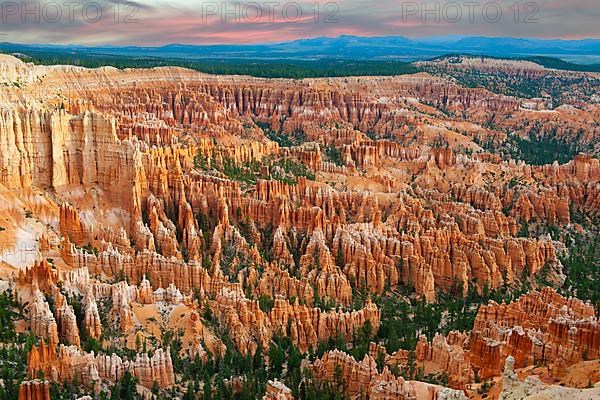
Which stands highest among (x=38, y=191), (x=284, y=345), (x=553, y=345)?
(x=38, y=191)

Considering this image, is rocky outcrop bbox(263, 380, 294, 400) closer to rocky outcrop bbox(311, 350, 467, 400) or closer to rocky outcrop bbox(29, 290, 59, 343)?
rocky outcrop bbox(311, 350, 467, 400)

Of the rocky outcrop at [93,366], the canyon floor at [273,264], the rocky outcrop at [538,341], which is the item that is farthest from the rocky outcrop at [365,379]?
the rocky outcrop at [93,366]

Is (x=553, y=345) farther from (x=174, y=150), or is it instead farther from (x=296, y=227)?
(x=174, y=150)

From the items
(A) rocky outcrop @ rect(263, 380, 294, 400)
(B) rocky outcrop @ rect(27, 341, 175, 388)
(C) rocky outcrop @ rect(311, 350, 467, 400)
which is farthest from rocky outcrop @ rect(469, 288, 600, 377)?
(B) rocky outcrop @ rect(27, 341, 175, 388)

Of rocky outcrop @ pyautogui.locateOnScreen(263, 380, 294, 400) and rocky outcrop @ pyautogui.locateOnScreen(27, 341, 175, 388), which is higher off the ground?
rocky outcrop @ pyautogui.locateOnScreen(27, 341, 175, 388)

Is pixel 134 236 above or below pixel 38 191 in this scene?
below

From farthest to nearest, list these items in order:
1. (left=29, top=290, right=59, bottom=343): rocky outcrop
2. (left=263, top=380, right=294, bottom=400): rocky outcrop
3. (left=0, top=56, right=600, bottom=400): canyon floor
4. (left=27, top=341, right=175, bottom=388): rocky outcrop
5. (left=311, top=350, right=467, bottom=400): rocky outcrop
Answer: (left=29, top=290, right=59, bottom=343): rocky outcrop, (left=0, top=56, right=600, bottom=400): canyon floor, (left=27, top=341, right=175, bottom=388): rocky outcrop, (left=263, top=380, right=294, bottom=400): rocky outcrop, (left=311, top=350, right=467, bottom=400): rocky outcrop

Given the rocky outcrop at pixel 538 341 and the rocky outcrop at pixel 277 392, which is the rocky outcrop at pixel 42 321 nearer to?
the rocky outcrop at pixel 277 392

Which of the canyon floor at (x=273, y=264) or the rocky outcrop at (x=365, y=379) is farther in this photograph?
the canyon floor at (x=273, y=264)

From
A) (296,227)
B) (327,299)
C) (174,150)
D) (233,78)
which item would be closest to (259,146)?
(174,150)
